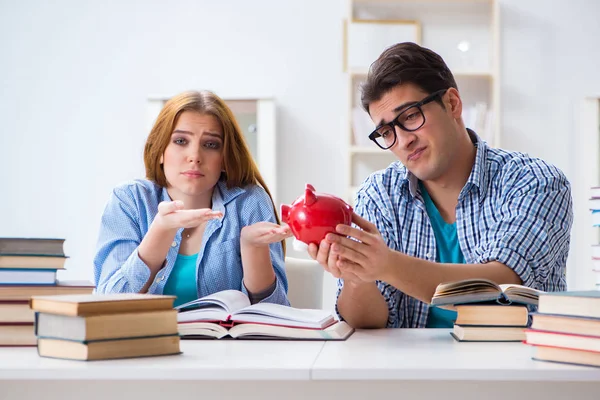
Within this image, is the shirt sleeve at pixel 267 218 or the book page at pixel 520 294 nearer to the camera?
the book page at pixel 520 294

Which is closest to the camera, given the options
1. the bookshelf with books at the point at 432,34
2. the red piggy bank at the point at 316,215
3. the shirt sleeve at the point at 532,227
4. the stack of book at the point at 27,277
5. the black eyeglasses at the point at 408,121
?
the stack of book at the point at 27,277

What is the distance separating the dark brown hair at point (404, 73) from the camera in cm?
192

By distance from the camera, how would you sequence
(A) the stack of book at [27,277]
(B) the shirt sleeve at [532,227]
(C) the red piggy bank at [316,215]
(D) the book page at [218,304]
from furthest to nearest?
(B) the shirt sleeve at [532,227]
(D) the book page at [218,304]
(C) the red piggy bank at [316,215]
(A) the stack of book at [27,277]

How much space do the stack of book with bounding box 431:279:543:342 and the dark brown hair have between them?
27.0 inches

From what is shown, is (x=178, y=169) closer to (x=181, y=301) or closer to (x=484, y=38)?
(x=181, y=301)

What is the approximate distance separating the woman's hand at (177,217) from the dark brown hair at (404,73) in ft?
1.93

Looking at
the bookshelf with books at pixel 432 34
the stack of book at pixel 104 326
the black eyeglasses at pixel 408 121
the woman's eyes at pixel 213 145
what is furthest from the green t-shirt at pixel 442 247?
the bookshelf with books at pixel 432 34

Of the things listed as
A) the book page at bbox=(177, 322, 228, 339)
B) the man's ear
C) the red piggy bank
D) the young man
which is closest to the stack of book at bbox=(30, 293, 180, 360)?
the book page at bbox=(177, 322, 228, 339)

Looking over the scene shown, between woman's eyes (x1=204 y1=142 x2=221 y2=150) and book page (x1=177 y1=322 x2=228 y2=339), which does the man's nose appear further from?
book page (x1=177 y1=322 x2=228 y2=339)

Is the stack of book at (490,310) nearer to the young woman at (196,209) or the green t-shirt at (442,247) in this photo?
the green t-shirt at (442,247)

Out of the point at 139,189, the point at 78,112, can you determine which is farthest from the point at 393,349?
the point at 78,112

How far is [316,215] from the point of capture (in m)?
1.46

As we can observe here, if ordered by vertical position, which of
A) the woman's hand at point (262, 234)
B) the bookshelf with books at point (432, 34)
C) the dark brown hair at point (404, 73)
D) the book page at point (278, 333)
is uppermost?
the bookshelf with books at point (432, 34)

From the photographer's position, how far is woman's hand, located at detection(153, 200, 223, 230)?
163 cm
